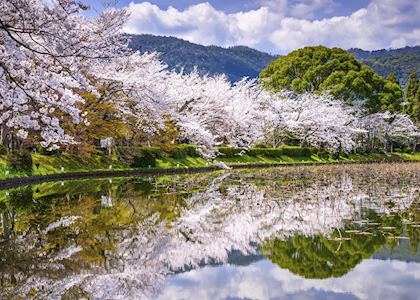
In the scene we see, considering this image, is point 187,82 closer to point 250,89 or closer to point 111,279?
point 250,89

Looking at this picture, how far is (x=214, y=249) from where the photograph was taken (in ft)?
24.4

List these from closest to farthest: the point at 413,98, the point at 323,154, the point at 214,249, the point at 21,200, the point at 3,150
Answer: the point at 214,249
the point at 21,200
the point at 3,150
the point at 323,154
the point at 413,98

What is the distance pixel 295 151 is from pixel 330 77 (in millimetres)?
10870

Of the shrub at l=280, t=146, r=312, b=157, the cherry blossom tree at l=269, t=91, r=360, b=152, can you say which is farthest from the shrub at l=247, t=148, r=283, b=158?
the cherry blossom tree at l=269, t=91, r=360, b=152

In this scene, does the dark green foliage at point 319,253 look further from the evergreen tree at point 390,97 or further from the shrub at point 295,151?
the evergreen tree at point 390,97

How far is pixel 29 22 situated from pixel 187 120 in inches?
841

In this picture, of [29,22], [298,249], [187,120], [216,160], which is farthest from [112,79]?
[298,249]

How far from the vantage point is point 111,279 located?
5.98 metres

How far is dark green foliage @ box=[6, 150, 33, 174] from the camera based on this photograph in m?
21.6

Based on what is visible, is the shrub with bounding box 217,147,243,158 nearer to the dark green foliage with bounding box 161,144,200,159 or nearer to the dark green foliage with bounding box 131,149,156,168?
the dark green foliage with bounding box 161,144,200,159

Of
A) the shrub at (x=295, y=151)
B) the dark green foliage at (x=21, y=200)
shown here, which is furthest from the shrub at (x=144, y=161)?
the shrub at (x=295, y=151)

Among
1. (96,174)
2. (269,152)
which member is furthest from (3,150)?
(269,152)

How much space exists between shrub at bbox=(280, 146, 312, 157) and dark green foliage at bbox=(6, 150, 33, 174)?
2283 cm

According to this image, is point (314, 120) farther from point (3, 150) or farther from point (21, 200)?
point (21, 200)
